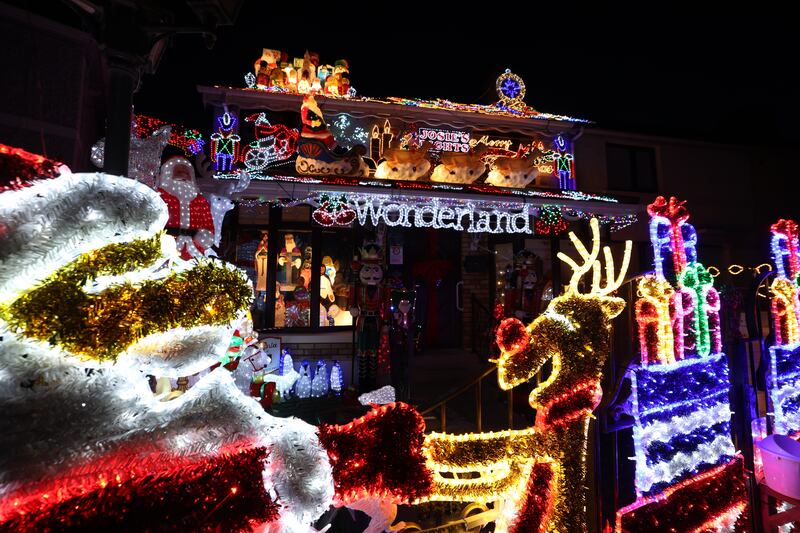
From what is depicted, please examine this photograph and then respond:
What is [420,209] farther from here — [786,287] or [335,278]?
[786,287]

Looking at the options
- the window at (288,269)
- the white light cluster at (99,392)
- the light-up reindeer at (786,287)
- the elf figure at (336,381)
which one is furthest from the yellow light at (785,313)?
the window at (288,269)

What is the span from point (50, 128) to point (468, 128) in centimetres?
829

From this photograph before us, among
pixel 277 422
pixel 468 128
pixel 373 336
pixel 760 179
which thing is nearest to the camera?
pixel 277 422

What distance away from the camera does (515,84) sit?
1075 cm

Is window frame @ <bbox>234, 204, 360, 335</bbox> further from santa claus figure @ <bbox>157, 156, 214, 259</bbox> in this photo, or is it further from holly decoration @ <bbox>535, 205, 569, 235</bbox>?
holly decoration @ <bbox>535, 205, 569, 235</bbox>

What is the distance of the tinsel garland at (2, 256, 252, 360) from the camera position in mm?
1070

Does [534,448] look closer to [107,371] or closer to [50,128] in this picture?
[107,371]

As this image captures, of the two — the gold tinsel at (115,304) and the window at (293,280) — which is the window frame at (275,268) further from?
the gold tinsel at (115,304)

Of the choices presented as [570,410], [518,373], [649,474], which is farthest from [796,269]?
[518,373]

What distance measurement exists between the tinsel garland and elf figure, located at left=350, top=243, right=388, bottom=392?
573 cm

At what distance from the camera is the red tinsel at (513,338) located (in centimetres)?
227

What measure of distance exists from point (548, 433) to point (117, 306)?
2.16 metres

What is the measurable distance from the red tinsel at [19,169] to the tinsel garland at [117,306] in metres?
0.25

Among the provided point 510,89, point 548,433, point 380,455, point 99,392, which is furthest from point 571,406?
point 510,89
